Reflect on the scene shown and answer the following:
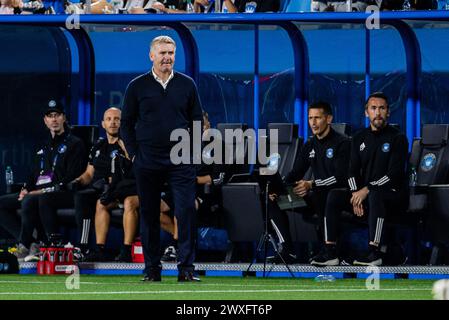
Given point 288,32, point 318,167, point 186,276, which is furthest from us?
point 288,32

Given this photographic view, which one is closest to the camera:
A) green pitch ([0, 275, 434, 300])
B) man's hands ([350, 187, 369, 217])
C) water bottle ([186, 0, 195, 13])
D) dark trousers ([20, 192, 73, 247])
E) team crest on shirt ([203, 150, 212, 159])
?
green pitch ([0, 275, 434, 300])

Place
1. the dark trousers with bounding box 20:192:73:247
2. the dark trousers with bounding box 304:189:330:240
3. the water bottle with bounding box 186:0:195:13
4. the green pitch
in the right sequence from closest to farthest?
the green pitch < the dark trousers with bounding box 304:189:330:240 < the dark trousers with bounding box 20:192:73:247 < the water bottle with bounding box 186:0:195:13

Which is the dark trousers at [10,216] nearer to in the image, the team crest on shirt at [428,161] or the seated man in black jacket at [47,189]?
the seated man in black jacket at [47,189]

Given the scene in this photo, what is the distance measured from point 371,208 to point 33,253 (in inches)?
140

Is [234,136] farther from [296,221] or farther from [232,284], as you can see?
[232,284]

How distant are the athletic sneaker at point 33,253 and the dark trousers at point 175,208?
Answer: 2.99 meters

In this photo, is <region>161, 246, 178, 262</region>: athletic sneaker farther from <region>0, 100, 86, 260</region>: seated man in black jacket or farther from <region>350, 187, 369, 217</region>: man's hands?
<region>350, 187, 369, 217</region>: man's hands

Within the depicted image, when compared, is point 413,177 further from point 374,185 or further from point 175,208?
point 175,208

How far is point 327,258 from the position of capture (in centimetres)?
1361

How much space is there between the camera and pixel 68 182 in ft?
48.9

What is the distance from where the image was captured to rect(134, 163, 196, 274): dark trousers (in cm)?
1159

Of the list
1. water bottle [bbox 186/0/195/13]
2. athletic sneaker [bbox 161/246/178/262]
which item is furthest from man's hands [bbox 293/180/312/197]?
water bottle [bbox 186/0/195/13]

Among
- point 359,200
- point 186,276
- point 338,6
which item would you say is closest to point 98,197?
point 359,200
